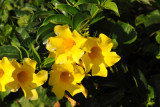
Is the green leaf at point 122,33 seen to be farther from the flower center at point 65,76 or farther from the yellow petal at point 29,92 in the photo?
the yellow petal at point 29,92

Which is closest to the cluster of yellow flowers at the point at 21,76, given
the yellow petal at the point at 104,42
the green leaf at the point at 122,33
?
the yellow petal at the point at 104,42

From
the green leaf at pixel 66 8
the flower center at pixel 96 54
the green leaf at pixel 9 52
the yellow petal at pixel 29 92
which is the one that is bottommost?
the yellow petal at pixel 29 92

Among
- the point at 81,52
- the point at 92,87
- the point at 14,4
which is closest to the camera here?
the point at 81,52

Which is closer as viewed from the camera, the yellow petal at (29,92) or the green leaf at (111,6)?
the green leaf at (111,6)

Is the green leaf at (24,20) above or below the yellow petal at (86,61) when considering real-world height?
below

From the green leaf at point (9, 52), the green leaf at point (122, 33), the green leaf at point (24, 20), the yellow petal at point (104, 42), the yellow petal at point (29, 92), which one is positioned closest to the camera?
the yellow petal at point (104, 42)

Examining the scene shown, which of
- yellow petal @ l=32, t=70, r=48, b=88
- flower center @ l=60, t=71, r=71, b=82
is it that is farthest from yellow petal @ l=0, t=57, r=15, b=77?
flower center @ l=60, t=71, r=71, b=82

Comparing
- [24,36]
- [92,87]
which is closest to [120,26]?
[92,87]

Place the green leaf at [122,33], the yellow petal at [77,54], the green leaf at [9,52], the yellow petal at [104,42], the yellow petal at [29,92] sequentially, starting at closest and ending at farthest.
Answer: the yellow petal at [77,54]
the yellow petal at [104,42]
the yellow petal at [29,92]
the green leaf at [9,52]
the green leaf at [122,33]

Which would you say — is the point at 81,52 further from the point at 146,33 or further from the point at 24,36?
the point at 146,33
